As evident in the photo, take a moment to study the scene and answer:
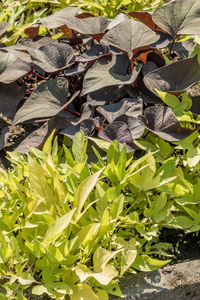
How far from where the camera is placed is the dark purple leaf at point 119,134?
1.46 m

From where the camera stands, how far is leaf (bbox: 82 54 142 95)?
1.55 metres

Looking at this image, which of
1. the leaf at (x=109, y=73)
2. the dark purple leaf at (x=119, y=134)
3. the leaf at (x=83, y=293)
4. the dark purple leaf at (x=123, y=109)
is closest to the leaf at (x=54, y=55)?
the leaf at (x=109, y=73)

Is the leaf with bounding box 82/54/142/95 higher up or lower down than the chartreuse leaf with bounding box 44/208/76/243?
higher up

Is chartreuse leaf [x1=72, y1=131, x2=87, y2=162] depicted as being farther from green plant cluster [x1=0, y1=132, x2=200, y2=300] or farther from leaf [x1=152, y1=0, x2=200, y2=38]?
leaf [x1=152, y1=0, x2=200, y2=38]

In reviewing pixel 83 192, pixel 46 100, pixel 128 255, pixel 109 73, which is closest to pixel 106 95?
pixel 109 73

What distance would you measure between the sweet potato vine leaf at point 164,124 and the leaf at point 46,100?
0.32 meters

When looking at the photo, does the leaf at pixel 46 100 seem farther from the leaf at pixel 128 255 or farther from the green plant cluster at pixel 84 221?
the leaf at pixel 128 255

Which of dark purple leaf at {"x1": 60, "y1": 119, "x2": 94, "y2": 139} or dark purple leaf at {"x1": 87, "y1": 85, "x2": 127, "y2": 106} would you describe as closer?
dark purple leaf at {"x1": 60, "y1": 119, "x2": 94, "y2": 139}

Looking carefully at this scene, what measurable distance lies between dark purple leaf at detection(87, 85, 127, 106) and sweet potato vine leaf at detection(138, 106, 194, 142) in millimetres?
247

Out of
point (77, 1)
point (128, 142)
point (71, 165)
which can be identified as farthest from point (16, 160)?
point (77, 1)

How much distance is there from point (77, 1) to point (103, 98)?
3.20ft

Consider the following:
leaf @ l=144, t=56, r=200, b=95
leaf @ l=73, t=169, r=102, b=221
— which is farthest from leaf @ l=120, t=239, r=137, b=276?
leaf @ l=144, t=56, r=200, b=95

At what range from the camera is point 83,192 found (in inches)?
49.1

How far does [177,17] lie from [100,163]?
2.14ft
